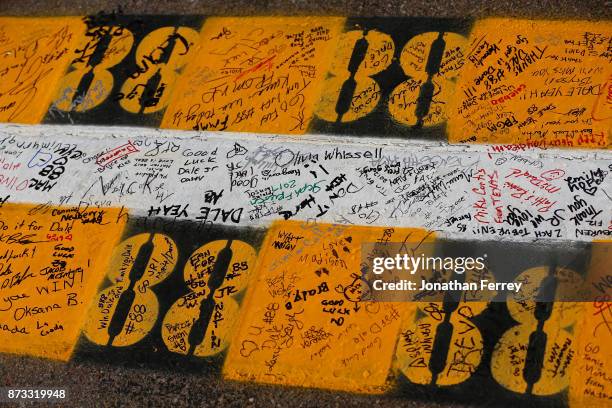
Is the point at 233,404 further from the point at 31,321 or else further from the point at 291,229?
the point at 31,321

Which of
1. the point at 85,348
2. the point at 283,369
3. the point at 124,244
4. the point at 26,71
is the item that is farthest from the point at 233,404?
the point at 26,71

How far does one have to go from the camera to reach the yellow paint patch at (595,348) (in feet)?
16.6

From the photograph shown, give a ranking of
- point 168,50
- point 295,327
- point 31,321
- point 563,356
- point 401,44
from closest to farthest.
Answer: point 563,356 < point 295,327 < point 31,321 < point 401,44 < point 168,50

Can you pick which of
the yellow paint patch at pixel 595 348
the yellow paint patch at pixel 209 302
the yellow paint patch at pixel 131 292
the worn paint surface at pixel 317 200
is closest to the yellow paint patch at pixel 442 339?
the worn paint surface at pixel 317 200

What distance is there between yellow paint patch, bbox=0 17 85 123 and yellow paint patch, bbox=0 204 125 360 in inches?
57.5

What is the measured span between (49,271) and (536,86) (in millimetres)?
5357

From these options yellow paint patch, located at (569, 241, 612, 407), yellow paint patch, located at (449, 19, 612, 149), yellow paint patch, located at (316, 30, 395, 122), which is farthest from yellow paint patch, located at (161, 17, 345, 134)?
yellow paint patch, located at (569, 241, 612, 407)

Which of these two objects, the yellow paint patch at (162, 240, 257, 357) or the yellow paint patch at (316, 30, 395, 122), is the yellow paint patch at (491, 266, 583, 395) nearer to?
the yellow paint patch at (162, 240, 257, 357)

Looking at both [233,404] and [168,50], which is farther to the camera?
[168,50]

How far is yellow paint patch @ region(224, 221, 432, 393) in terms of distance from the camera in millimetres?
5449

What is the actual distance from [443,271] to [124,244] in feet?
10.4

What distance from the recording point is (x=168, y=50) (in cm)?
757

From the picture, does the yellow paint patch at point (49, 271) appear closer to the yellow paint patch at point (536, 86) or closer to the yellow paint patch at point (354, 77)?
the yellow paint patch at point (354, 77)

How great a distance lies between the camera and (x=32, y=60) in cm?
791
